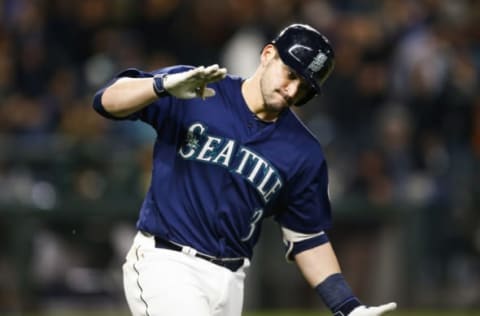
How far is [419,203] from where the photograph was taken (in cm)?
1124

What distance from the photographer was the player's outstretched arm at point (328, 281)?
5246 millimetres

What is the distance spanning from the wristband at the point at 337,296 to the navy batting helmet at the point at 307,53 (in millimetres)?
882

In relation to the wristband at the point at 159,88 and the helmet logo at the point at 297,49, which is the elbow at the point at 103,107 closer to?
the wristband at the point at 159,88

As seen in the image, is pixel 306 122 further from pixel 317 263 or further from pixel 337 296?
pixel 337 296

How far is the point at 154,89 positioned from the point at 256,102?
69 cm

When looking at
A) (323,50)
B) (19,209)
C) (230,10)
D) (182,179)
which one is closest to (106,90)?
(182,179)

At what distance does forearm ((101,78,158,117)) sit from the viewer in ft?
15.5

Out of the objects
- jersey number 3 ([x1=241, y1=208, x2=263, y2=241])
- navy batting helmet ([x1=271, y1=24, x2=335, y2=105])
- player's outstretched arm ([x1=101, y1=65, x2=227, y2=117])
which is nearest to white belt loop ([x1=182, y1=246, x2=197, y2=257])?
jersey number 3 ([x1=241, y1=208, x2=263, y2=241])

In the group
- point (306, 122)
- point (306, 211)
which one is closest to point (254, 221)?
point (306, 211)

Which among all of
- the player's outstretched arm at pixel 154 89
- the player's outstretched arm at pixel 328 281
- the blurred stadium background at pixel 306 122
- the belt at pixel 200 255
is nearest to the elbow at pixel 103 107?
the player's outstretched arm at pixel 154 89

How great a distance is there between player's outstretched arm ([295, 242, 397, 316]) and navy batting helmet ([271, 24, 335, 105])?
79 centimetres

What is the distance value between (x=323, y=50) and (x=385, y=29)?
23.0 ft

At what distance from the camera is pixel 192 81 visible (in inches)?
180

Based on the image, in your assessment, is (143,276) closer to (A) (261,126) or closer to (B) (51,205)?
(A) (261,126)
